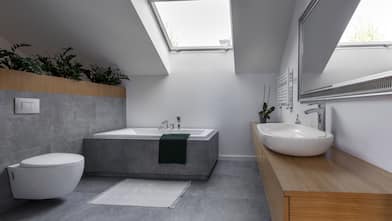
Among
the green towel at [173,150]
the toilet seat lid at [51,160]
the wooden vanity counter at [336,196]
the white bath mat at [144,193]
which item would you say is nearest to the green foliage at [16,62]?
the toilet seat lid at [51,160]

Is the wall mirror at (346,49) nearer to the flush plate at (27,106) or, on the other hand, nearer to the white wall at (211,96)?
the white wall at (211,96)

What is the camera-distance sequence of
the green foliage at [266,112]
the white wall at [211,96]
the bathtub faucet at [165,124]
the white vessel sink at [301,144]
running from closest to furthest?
the white vessel sink at [301,144] < the green foliage at [266,112] < the white wall at [211,96] < the bathtub faucet at [165,124]

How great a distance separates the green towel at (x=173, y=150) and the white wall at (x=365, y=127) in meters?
1.75

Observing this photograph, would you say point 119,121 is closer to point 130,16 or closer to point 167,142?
point 167,142

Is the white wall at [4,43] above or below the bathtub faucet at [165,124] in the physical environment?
above

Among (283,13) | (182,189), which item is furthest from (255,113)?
(182,189)

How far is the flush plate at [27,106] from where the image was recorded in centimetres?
231

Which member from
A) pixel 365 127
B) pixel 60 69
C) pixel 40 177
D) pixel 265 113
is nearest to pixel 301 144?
pixel 365 127

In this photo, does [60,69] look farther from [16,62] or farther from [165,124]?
[165,124]

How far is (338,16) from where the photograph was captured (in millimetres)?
1594

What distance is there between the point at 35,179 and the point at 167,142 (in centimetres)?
142

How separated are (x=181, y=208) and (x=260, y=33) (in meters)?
2.33

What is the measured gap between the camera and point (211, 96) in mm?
4160

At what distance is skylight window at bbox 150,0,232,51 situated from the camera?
341 cm
